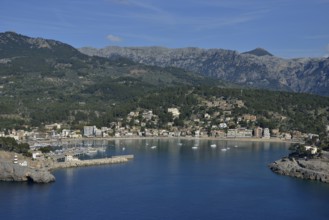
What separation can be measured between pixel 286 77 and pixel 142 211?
14434 centimetres

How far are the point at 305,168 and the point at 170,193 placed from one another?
969cm

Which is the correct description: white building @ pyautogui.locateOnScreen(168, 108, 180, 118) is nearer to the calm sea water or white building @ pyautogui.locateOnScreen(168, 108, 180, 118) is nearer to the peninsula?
the calm sea water

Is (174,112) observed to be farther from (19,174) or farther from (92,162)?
(19,174)

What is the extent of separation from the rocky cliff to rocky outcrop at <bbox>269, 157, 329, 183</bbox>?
112 meters

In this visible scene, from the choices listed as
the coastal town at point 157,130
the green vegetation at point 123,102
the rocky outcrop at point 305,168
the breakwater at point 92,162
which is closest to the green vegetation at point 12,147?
the breakwater at point 92,162

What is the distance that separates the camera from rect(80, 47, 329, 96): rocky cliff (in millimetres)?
155125

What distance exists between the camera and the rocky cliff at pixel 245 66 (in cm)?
15512

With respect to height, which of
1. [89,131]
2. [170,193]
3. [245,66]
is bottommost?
[170,193]

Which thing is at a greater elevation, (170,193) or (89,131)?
(89,131)

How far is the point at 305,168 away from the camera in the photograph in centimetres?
3356

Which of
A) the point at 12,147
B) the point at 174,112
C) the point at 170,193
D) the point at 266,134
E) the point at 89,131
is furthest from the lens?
the point at 174,112

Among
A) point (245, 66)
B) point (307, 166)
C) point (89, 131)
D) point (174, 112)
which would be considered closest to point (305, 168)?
point (307, 166)

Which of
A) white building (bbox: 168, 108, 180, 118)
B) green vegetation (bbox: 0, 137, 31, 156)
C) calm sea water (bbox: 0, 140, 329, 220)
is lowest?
calm sea water (bbox: 0, 140, 329, 220)

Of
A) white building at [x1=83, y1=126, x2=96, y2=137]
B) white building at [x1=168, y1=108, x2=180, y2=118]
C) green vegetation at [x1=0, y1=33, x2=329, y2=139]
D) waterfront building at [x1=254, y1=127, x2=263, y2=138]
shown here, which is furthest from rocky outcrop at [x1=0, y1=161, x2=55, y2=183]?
white building at [x1=168, y1=108, x2=180, y2=118]
